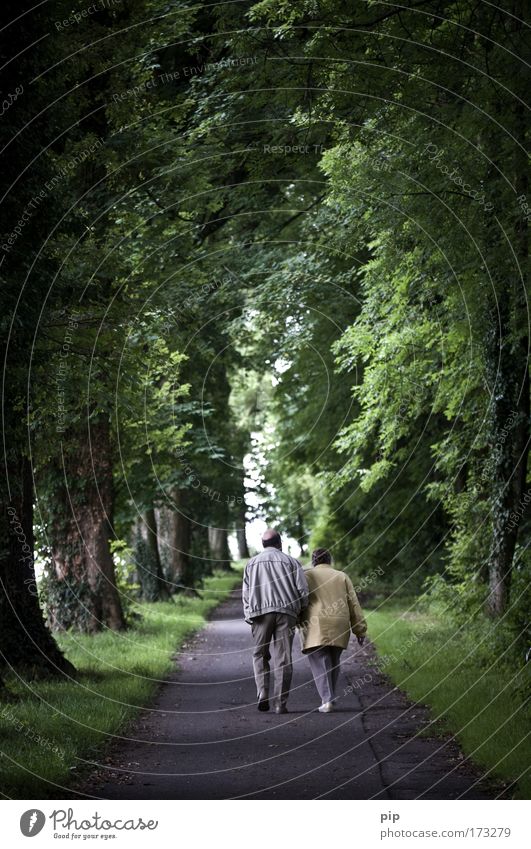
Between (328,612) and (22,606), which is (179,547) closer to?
(22,606)

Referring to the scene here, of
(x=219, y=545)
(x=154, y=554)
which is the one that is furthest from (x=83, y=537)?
(x=219, y=545)

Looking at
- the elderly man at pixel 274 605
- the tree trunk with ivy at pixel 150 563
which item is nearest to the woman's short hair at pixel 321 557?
the elderly man at pixel 274 605

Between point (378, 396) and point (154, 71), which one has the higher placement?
point (154, 71)

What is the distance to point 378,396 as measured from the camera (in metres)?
20.0

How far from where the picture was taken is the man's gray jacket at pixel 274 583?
12.8 meters

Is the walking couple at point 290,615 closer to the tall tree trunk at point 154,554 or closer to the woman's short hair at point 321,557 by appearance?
the woman's short hair at point 321,557

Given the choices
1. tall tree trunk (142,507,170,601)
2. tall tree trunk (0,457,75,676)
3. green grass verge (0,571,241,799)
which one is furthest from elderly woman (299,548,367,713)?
tall tree trunk (142,507,170,601)

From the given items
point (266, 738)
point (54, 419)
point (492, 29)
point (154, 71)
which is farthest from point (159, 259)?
point (266, 738)

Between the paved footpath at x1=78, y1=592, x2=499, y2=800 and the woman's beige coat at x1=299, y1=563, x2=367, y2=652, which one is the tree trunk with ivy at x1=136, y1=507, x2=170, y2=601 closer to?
the paved footpath at x1=78, y1=592, x2=499, y2=800

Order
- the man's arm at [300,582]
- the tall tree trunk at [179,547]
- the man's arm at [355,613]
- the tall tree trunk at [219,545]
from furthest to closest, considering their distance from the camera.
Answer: the tall tree trunk at [219,545] → the tall tree trunk at [179,547] → the man's arm at [355,613] → the man's arm at [300,582]

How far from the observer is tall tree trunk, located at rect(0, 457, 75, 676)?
13.4 m

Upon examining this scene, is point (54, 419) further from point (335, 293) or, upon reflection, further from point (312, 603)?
point (335, 293)

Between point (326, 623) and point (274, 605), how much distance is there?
0.61 metres

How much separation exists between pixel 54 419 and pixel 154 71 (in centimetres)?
769
